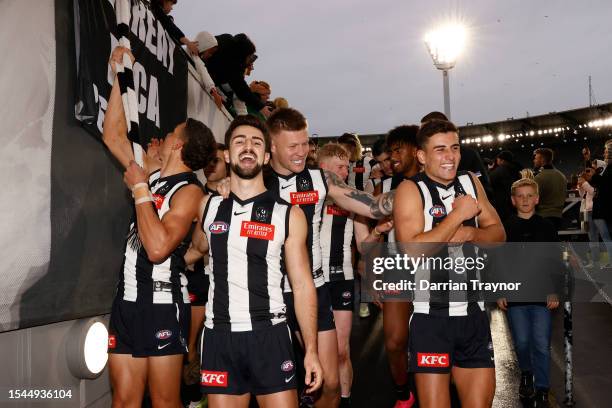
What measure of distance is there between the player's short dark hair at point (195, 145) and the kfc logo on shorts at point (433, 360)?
192 cm

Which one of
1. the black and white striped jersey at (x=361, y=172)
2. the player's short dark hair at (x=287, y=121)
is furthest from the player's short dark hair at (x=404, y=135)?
the black and white striped jersey at (x=361, y=172)

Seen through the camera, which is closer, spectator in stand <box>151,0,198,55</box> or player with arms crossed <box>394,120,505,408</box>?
player with arms crossed <box>394,120,505,408</box>

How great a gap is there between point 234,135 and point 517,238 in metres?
3.34

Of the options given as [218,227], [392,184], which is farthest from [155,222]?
[392,184]

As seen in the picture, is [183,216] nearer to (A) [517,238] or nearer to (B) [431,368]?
(B) [431,368]

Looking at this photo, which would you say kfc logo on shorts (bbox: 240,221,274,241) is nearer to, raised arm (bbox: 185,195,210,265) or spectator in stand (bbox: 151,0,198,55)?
raised arm (bbox: 185,195,210,265)

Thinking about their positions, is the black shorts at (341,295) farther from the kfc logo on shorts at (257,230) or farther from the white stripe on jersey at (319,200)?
the kfc logo on shorts at (257,230)

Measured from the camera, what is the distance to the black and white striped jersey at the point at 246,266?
117 inches

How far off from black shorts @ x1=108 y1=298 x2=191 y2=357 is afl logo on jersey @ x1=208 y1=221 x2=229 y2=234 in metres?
0.72

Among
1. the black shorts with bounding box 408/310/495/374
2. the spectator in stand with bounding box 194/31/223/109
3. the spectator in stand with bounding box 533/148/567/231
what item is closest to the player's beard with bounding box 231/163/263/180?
the black shorts with bounding box 408/310/495/374

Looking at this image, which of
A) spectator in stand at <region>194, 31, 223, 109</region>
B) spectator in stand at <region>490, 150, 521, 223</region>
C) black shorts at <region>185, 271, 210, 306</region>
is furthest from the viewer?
spectator in stand at <region>490, 150, 521, 223</region>

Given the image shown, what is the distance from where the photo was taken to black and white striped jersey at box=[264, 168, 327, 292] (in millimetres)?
4328

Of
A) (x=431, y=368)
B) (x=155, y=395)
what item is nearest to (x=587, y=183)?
(x=431, y=368)

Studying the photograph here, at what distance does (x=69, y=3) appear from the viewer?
3.13 metres
